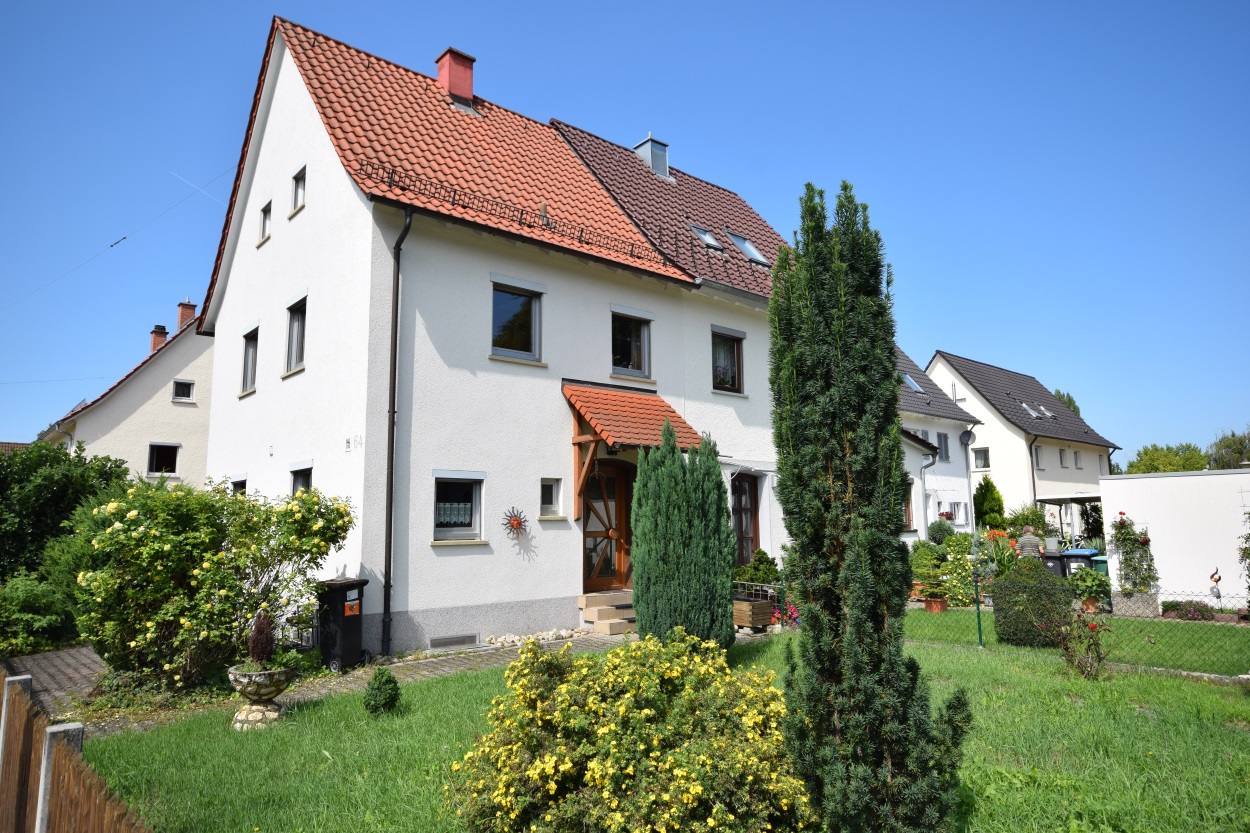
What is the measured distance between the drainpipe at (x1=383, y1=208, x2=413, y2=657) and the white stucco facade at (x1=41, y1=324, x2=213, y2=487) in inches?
651

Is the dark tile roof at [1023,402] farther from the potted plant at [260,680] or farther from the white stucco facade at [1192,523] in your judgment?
the potted plant at [260,680]

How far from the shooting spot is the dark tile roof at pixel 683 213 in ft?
51.4

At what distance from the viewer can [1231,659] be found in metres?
9.55

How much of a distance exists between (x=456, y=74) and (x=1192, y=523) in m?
17.2

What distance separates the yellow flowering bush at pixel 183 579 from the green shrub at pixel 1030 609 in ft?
31.8

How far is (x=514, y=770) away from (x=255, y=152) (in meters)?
15.1

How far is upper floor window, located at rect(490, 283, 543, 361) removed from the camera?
12227 millimetres

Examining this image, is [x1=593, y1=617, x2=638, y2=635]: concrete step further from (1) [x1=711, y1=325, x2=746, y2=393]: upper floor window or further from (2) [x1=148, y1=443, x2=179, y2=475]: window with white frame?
(2) [x1=148, y1=443, x2=179, y2=475]: window with white frame

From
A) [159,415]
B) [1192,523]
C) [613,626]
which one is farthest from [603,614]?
[159,415]

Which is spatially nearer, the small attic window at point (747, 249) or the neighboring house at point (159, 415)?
the small attic window at point (747, 249)

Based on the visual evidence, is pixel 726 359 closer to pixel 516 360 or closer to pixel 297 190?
pixel 516 360

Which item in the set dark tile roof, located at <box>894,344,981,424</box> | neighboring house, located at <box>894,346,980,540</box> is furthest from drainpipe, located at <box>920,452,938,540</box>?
dark tile roof, located at <box>894,344,981,424</box>

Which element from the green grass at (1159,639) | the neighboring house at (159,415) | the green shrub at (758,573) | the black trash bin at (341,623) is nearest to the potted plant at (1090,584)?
the green grass at (1159,639)

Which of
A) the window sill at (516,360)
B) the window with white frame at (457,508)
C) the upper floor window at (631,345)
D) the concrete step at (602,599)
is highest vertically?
the upper floor window at (631,345)
